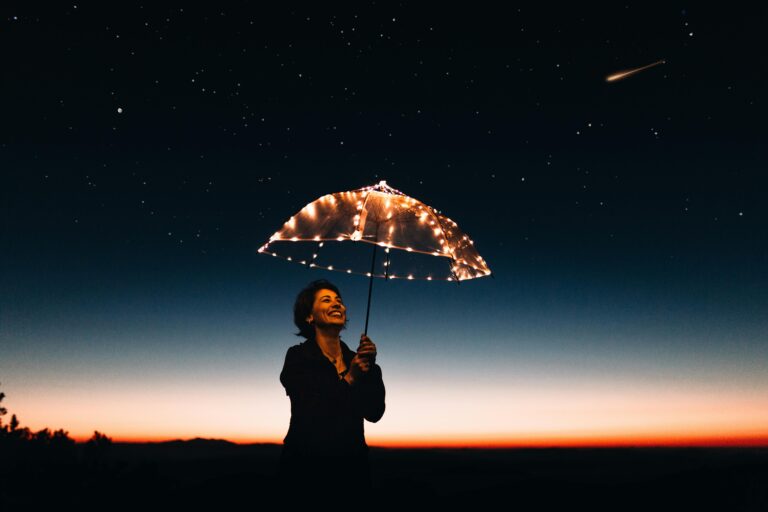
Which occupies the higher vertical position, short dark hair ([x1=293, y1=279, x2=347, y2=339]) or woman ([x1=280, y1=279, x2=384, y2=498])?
short dark hair ([x1=293, y1=279, x2=347, y2=339])

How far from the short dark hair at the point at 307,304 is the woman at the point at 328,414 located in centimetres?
27

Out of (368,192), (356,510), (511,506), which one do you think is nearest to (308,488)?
(356,510)

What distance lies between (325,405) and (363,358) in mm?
449

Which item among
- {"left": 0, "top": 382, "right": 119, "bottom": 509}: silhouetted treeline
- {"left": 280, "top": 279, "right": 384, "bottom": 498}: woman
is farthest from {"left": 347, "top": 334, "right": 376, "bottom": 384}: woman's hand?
{"left": 0, "top": 382, "right": 119, "bottom": 509}: silhouetted treeline

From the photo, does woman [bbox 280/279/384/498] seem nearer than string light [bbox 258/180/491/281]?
Yes

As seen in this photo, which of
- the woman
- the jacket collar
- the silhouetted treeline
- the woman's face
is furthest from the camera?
the silhouetted treeline

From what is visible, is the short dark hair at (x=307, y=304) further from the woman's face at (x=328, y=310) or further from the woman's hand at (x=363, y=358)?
the woman's hand at (x=363, y=358)

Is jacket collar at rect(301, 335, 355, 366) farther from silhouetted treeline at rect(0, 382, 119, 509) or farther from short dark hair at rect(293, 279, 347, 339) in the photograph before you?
silhouetted treeline at rect(0, 382, 119, 509)

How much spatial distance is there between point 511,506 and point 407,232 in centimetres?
985

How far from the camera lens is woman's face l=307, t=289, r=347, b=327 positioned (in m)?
4.38

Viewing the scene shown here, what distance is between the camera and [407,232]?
464cm

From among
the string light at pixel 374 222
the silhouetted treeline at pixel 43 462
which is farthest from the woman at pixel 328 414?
the silhouetted treeline at pixel 43 462

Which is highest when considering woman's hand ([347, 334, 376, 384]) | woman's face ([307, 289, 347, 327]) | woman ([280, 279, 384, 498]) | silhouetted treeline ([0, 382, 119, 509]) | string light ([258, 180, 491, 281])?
string light ([258, 180, 491, 281])

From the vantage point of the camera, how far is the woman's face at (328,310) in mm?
4375
